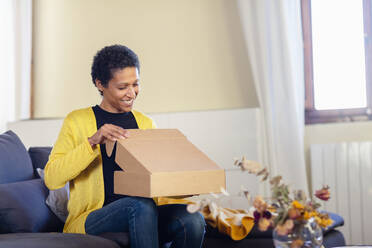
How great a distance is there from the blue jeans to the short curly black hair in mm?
553

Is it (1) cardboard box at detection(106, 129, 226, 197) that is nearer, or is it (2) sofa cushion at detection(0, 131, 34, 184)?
(1) cardboard box at detection(106, 129, 226, 197)

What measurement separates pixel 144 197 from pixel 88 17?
2.05 m

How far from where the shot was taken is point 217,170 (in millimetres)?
1779

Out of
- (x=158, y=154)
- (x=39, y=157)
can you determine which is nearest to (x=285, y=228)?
(x=158, y=154)

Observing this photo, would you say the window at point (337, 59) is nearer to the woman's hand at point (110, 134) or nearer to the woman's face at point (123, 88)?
the woman's face at point (123, 88)

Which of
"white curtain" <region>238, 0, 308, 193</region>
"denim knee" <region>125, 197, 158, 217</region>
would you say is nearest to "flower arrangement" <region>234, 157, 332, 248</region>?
"denim knee" <region>125, 197, 158, 217</region>

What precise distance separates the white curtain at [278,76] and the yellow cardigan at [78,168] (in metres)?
1.48

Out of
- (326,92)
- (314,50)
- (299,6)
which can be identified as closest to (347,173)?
(326,92)

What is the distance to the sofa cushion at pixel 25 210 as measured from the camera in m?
2.06

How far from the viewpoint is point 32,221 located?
2.11 m

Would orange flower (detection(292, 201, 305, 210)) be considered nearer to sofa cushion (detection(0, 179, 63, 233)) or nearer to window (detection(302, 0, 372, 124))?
sofa cushion (detection(0, 179, 63, 233))

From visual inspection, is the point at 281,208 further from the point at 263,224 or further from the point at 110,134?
the point at 110,134

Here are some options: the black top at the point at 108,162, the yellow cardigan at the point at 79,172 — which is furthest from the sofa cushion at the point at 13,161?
the black top at the point at 108,162

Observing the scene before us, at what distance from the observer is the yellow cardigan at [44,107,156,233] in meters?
1.94
